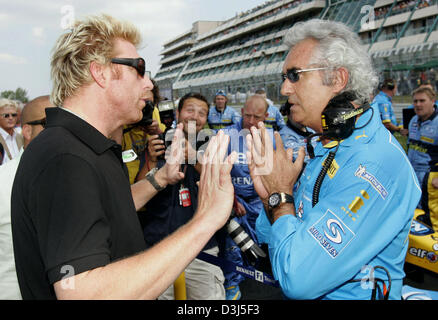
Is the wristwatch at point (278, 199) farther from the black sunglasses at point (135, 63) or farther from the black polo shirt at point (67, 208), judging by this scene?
the black sunglasses at point (135, 63)

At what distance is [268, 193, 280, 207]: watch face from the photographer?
5.42 feet

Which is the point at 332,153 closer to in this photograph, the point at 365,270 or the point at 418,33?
the point at 365,270

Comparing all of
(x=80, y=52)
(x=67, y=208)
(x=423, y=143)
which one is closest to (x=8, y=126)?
(x=80, y=52)

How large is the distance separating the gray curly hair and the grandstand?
1.84ft

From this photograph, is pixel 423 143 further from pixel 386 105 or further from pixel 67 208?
pixel 67 208

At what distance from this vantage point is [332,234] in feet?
4.90

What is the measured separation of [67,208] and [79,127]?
0.44m

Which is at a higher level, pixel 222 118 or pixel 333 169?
pixel 222 118

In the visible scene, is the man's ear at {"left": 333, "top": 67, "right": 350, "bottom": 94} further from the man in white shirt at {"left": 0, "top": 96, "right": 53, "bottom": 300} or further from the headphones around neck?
the man in white shirt at {"left": 0, "top": 96, "right": 53, "bottom": 300}

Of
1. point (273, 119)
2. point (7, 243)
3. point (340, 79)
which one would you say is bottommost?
point (7, 243)

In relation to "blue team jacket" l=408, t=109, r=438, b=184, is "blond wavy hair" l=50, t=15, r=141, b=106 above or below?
above

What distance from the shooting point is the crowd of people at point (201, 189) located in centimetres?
109

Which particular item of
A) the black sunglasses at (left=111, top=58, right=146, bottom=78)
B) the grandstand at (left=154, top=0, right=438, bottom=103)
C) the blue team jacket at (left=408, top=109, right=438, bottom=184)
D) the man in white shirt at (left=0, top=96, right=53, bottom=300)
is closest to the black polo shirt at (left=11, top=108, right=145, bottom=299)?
the black sunglasses at (left=111, top=58, right=146, bottom=78)

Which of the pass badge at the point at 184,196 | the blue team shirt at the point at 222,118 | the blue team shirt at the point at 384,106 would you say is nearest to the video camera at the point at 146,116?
the pass badge at the point at 184,196
